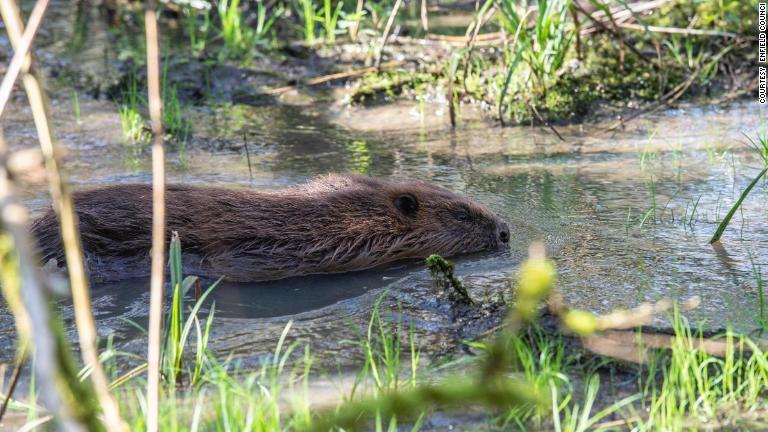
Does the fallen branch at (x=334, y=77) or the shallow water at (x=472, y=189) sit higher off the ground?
the fallen branch at (x=334, y=77)

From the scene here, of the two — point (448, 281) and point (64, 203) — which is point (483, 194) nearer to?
point (448, 281)

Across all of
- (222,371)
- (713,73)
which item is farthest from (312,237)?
(713,73)

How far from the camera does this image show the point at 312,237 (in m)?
4.95

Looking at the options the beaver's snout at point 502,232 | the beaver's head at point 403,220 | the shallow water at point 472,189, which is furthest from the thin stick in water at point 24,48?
the beaver's snout at point 502,232

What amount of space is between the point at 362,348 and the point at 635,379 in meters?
1.02

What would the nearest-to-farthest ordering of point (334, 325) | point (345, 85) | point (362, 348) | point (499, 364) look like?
point (499, 364), point (362, 348), point (334, 325), point (345, 85)

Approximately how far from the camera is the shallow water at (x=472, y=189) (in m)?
4.17

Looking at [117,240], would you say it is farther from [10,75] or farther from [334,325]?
[10,75]

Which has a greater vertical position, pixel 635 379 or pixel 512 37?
pixel 512 37

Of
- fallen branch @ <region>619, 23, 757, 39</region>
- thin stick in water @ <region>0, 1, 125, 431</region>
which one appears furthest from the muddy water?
thin stick in water @ <region>0, 1, 125, 431</region>

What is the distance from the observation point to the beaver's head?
16.6 ft

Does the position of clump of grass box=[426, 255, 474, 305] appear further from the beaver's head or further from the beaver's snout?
the beaver's snout

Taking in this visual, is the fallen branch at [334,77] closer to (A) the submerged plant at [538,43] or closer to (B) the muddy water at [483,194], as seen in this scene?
(B) the muddy water at [483,194]

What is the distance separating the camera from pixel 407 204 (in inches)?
209
